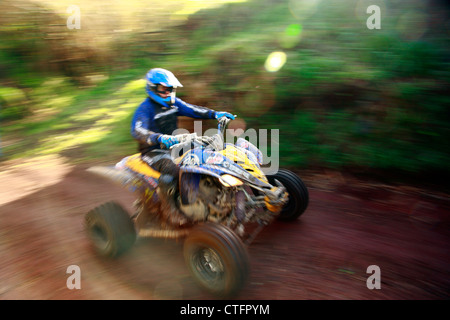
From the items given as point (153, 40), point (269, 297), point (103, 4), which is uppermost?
point (103, 4)

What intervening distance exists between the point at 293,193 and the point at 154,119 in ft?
6.16

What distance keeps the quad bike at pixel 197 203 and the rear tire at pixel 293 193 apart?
157mm

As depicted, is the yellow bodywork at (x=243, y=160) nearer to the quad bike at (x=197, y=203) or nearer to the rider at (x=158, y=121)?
the quad bike at (x=197, y=203)

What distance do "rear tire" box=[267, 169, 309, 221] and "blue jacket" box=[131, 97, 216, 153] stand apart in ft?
3.73

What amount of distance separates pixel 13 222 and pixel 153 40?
9153 mm

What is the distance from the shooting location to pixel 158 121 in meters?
3.92

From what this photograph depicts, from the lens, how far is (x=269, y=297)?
312cm

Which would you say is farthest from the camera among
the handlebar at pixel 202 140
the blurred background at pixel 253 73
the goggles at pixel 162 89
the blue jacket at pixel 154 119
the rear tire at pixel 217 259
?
the blurred background at pixel 253 73

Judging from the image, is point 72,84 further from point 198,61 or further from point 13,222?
point 13,222

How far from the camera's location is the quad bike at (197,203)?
317 cm

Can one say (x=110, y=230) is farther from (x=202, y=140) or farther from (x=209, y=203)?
(x=202, y=140)

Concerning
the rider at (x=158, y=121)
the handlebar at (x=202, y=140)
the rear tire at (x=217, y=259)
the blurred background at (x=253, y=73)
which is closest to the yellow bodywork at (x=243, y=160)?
the handlebar at (x=202, y=140)

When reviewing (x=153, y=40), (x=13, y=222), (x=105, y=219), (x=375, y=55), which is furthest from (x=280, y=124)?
(x=153, y=40)

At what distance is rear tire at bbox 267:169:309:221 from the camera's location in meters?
4.14
